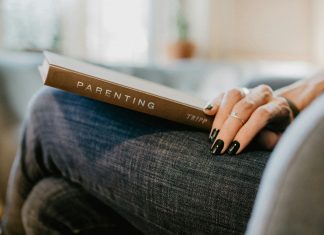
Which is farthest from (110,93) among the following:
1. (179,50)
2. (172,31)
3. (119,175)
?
(172,31)

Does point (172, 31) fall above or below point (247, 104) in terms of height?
below

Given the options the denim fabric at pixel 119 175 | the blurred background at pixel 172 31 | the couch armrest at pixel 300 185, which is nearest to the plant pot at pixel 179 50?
the blurred background at pixel 172 31

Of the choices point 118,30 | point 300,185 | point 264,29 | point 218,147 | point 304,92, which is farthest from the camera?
point 264,29

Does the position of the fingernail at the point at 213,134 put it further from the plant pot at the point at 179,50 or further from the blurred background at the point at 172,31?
the plant pot at the point at 179,50

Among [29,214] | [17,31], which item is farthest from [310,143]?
[17,31]

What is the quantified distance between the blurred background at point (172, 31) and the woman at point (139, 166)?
1899 millimetres

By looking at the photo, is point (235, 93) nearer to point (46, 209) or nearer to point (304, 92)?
point (304, 92)

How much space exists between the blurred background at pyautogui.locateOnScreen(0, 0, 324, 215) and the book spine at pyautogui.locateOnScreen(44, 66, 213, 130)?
2.09 meters

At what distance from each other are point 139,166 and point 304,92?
30 centimetres

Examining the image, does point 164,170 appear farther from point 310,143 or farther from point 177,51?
point 177,51

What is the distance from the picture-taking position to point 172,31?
11.4ft

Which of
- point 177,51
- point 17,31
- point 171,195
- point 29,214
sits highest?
point 171,195

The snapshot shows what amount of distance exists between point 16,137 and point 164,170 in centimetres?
95

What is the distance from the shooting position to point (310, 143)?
0.28m
